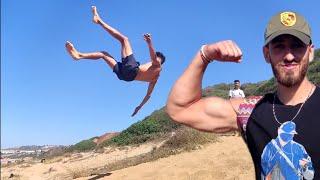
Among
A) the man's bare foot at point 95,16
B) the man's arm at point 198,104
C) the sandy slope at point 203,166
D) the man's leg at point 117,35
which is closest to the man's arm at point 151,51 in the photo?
the man's leg at point 117,35

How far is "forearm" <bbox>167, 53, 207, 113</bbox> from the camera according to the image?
9.70 feet

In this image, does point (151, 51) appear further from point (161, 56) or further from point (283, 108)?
point (283, 108)

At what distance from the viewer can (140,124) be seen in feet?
111

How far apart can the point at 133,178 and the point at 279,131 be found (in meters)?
10.5

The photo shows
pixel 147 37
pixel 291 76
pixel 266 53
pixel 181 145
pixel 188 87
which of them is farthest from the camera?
pixel 181 145

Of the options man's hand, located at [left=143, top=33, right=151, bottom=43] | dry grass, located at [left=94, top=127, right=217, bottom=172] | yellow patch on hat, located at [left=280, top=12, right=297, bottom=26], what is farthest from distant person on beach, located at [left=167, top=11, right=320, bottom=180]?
dry grass, located at [left=94, top=127, right=217, bottom=172]

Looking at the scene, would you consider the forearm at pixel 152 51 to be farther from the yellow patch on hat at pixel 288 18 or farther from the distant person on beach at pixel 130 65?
the yellow patch on hat at pixel 288 18

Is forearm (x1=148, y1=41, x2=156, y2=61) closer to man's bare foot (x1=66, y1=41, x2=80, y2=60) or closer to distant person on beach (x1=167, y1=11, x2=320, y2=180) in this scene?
man's bare foot (x1=66, y1=41, x2=80, y2=60)

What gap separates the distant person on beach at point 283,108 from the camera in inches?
101

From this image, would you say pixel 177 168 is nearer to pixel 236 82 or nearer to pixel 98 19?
pixel 236 82

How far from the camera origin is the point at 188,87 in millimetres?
2996

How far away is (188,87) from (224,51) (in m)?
0.40

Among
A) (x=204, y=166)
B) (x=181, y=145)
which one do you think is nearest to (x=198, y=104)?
(x=204, y=166)

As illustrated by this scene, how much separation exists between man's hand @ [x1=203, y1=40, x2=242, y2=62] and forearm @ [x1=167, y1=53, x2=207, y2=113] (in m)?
0.11
